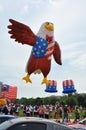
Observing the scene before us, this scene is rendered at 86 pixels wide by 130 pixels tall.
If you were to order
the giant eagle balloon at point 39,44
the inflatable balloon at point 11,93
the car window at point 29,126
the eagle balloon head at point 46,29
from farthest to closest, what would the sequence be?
the inflatable balloon at point 11,93 → the eagle balloon head at point 46,29 → the giant eagle balloon at point 39,44 → the car window at point 29,126

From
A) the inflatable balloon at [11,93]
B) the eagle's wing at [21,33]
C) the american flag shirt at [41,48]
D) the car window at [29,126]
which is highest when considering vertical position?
the inflatable balloon at [11,93]

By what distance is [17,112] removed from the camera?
3675cm

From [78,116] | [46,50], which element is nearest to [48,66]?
[46,50]

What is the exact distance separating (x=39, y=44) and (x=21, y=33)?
1263 millimetres

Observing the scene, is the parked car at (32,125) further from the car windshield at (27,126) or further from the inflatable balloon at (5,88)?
the inflatable balloon at (5,88)

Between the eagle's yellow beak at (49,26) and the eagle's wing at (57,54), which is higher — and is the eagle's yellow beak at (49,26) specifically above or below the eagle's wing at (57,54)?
above

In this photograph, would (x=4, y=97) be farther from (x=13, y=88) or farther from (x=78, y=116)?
(x=78, y=116)

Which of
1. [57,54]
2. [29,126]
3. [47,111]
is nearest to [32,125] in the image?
[29,126]

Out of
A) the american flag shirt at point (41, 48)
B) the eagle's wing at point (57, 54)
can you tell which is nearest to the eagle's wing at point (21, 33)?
the american flag shirt at point (41, 48)

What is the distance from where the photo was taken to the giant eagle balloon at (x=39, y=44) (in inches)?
955

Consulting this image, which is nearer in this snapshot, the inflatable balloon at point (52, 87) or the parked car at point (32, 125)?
the parked car at point (32, 125)

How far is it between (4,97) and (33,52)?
57.3 ft

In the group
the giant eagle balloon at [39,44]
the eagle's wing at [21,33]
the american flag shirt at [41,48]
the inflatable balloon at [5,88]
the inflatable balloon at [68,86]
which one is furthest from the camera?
the inflatable balloon at [5,88]

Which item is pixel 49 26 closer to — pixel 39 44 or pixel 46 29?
pixel 46 29
